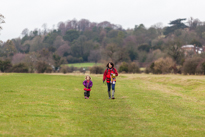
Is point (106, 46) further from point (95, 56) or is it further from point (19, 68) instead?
point (95, 56)

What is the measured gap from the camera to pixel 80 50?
127 meters

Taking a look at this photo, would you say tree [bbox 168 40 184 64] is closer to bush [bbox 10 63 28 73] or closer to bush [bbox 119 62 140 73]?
bush [bbox 119 62 140 73]

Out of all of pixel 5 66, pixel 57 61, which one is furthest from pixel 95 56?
pixel 5 66

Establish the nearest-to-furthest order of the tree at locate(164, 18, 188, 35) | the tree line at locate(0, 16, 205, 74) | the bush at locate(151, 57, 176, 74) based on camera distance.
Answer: the bush at locate(151, 57, 176, 74) → the tree line at locate(0, 16, 205, 74) → the tree at locate(164, 18, 188, 35)

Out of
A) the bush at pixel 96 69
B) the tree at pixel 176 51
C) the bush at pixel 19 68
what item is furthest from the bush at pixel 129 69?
the bush at pixel 19 68

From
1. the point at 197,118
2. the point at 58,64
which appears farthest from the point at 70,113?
the point at 58,64

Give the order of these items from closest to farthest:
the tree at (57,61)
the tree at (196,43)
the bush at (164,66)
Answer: the bush at (164,66) → the tree at (57,61) → the tree at (196,43)

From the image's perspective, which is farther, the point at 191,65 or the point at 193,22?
the point at 193,22

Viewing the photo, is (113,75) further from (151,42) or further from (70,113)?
(151,42)

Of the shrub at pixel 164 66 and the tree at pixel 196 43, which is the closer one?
the shrub at pixel 164 66

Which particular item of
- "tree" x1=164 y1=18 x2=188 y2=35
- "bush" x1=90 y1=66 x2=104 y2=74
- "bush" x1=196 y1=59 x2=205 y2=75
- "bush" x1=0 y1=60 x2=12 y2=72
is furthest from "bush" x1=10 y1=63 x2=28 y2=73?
"tree" x1=164 y1=18 x2=188 y2=35

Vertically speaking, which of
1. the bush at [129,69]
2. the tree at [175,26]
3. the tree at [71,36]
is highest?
the tree at [175,26]

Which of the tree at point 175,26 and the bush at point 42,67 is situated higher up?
the tree at point 175,26

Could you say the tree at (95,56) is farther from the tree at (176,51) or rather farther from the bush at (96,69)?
the tree at (176,51)
